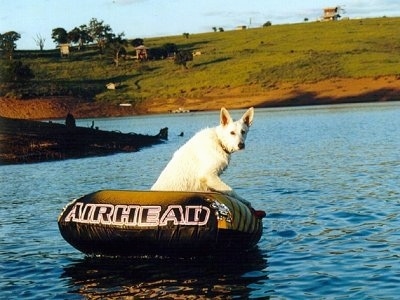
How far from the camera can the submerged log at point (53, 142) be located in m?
40.3

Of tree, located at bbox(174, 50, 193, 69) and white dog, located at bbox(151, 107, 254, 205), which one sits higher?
tree, located at bbox(174, 50, 193, 69)

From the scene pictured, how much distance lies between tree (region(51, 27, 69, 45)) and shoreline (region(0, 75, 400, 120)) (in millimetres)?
55182

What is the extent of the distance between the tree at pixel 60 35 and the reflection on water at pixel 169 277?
14160cm

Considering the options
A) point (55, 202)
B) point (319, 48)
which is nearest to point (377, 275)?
point (55, 202)

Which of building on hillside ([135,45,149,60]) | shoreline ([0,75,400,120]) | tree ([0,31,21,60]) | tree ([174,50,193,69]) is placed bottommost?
shoreline ([0,75,400,120])

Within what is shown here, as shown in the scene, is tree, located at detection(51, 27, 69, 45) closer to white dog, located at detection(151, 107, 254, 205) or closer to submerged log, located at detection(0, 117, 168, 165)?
submerged log, located at detection(0, 117, 168, 165)

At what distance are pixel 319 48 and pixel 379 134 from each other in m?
82.4

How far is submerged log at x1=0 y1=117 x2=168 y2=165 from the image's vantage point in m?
40.3

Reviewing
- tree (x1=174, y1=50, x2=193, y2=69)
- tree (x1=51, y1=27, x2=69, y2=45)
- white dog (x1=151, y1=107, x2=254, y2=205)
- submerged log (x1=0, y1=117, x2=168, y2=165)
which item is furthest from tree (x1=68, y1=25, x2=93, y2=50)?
white dog (x1=151, y1=107, x2=254, y2=205)

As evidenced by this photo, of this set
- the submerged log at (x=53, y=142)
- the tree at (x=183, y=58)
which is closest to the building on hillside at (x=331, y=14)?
the tree at (x=183, y=58)

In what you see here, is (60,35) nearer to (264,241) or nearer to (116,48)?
(116,48)

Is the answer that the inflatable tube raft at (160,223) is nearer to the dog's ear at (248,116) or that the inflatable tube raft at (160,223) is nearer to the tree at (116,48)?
the dog's ear at (248,116)

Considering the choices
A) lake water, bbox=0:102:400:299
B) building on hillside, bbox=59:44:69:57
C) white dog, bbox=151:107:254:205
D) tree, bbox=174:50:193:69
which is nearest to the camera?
lake water, bbox=0:102:400:299

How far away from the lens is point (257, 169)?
1185 inches
